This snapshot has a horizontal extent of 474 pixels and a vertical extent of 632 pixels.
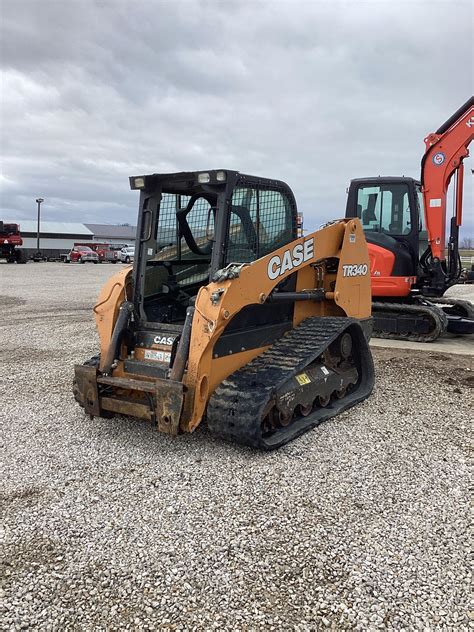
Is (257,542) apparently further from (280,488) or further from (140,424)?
(140,424)

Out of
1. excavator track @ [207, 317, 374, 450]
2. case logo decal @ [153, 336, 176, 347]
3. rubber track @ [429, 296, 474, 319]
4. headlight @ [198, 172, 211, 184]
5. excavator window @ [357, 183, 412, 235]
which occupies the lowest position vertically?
excavator track @ [207, 317, 374, 450]

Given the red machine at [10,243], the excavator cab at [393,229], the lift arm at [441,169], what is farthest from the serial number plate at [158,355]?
the red machine at [10,243]

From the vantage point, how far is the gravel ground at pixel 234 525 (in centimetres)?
271

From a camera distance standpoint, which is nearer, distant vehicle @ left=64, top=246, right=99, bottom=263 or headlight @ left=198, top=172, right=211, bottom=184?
headlight @ left=198, top=172, right=211, bottom=184

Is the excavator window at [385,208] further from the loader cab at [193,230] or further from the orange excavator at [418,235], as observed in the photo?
the loader cab at [193,230]

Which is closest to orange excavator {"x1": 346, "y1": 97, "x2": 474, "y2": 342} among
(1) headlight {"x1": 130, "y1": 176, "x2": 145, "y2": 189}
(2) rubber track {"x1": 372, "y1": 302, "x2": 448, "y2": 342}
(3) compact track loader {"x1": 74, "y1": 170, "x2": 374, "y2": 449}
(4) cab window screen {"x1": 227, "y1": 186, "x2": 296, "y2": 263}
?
(2) rubber track {"x1": 372, "y1": 302, "x2": 448, "y2": 342}

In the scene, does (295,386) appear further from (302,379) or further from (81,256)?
(81,256)

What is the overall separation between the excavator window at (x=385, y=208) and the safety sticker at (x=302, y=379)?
18.2 ft

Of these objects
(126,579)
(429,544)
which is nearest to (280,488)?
(429,544)

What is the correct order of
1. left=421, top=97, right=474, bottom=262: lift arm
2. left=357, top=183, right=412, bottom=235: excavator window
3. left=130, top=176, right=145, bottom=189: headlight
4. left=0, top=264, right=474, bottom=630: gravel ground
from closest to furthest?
left=0, top=264, right=474, bottom=630: gravel ground → left=130, top=176, right=145, bottom=189: headlight → left=421, top=97, right=474, bottom=262: lift arm → left=357, top=183, right=412, bottom=235: excavator window

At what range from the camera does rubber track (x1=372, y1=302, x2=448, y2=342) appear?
9430 mm

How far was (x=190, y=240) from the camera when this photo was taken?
5785mm

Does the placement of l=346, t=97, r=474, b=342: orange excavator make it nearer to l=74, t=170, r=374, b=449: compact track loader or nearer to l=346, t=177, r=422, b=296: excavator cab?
l=346, t=177, r=422, b=296: excavator cab

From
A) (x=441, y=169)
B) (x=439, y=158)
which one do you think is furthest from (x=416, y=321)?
(x=439, y=158)
